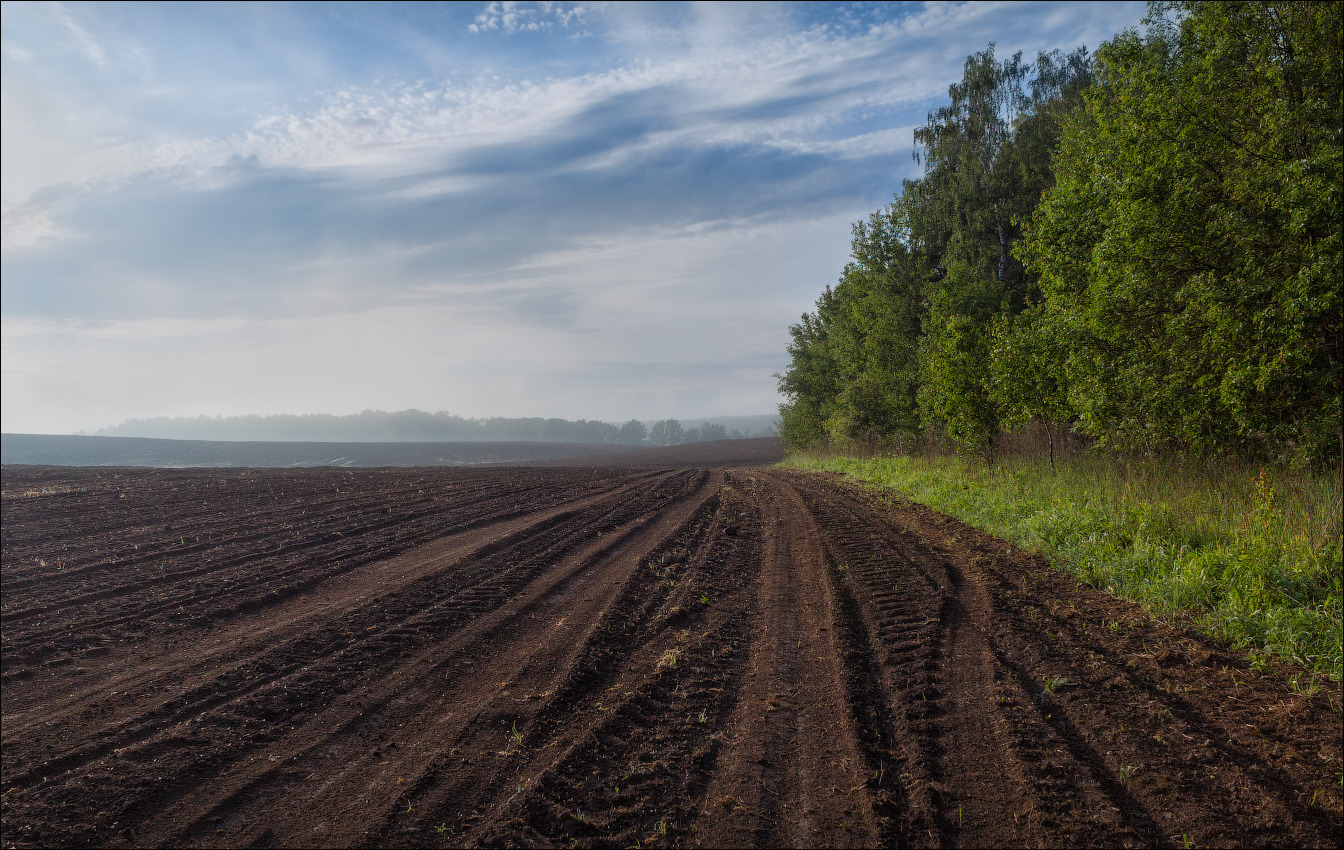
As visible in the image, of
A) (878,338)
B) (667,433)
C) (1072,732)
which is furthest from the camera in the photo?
(667,433)

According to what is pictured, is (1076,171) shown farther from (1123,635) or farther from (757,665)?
(757,665)

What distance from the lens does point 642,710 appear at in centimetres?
438

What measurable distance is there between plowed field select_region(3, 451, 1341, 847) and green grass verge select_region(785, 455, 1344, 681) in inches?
19.0

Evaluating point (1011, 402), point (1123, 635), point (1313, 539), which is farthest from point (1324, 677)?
point (1011, 402)

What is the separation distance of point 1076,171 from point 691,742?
15608mm

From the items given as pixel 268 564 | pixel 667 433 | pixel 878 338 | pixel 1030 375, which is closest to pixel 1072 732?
pixel 268 564

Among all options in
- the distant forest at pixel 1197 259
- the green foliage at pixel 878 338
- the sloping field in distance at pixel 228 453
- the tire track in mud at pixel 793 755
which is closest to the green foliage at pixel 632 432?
the sloping field in distance at pixel 228 453

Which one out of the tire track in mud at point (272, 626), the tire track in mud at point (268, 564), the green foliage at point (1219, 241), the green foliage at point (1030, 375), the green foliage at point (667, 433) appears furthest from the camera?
the green foliage at point (667, 433)

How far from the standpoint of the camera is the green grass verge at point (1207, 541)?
532 cm

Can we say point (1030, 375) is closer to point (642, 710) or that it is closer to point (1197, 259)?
point (1197, 259)

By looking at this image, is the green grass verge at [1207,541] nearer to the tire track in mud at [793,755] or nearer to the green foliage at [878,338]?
the tire track in mud at [793,755]

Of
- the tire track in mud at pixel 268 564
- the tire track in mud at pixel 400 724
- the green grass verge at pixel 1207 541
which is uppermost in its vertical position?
the green grass verge at pixel 1207 541

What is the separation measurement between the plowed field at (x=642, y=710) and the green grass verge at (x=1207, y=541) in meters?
0.48

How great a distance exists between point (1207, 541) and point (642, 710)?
23.2ft
